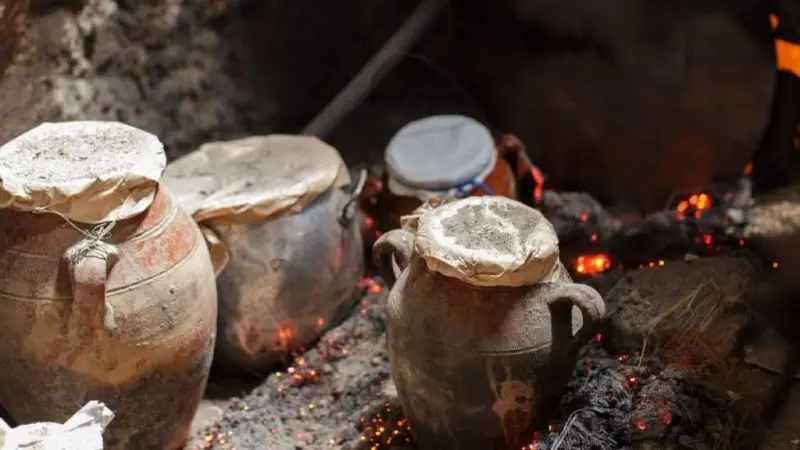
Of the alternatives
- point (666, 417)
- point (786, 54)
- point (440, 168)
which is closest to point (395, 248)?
point (440, 168)

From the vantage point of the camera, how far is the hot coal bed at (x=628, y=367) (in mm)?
2561

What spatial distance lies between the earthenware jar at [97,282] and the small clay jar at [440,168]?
982 millimetres

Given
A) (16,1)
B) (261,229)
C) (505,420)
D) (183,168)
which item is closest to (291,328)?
(261,229)

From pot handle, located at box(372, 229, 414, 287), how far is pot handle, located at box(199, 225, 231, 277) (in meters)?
0.57

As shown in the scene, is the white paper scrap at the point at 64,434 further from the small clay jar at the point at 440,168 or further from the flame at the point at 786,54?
the flame at the point at 786,54

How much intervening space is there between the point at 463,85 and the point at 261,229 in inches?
80.9

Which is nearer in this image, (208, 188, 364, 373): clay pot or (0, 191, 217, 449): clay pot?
(0, 191, 217, 449): clay pot

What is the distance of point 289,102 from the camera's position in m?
4.22

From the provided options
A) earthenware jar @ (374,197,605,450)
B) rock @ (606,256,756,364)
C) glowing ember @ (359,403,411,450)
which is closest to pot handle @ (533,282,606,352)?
earthenware jar @ (374,197,605,450)

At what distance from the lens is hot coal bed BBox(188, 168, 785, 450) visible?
2.56m

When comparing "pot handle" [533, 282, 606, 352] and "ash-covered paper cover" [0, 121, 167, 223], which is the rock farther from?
"ash-covered paper cover" [0, 121, 167, 223]

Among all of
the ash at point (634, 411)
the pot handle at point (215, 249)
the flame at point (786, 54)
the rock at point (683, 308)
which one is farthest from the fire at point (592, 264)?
the pot handle at point (215, 249)

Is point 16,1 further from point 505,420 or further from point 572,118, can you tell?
point 572,118

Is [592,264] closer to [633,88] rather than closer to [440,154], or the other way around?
[440,154]
